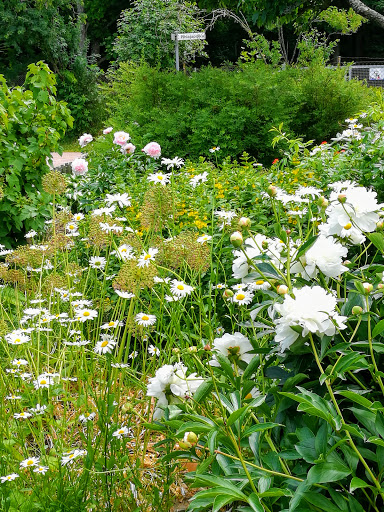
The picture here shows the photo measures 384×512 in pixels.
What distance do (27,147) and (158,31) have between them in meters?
11.4

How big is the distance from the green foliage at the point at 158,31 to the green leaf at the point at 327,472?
44.6ft

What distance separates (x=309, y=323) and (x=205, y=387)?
1.04 ft

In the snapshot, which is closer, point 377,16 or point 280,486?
point 280,486

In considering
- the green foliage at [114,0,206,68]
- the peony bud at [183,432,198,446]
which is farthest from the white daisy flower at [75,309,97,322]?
the green foliage at [114,0,206,68]

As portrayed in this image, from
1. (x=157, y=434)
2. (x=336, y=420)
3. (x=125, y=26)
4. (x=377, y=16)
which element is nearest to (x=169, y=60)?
(x=125, y=26)

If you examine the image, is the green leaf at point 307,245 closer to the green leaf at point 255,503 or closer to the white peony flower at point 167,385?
the white peony flower at point 167,385

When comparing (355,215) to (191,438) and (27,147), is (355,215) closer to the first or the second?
(191,438)

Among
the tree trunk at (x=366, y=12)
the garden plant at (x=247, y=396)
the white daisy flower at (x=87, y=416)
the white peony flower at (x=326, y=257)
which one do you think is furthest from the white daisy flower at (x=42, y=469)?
the tree trunk at (x=366, y=12)

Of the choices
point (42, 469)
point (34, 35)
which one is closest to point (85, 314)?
point (42, 469)

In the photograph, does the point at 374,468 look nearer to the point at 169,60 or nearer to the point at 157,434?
the point at 157,434

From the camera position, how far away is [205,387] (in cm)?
126

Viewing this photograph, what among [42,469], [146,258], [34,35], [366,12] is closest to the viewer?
[42,469]

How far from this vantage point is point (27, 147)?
14.1ft

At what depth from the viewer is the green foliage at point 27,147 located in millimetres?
4199
